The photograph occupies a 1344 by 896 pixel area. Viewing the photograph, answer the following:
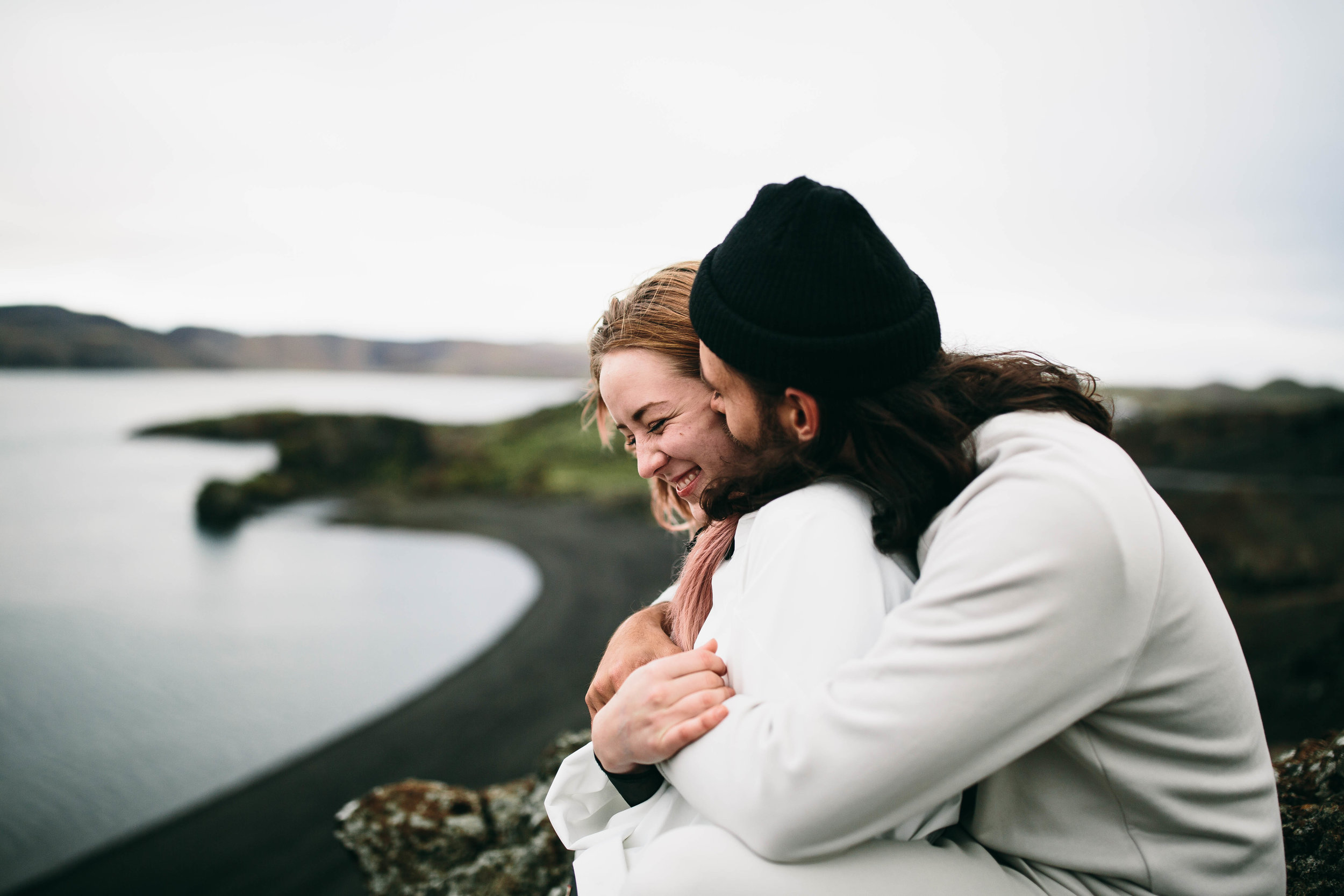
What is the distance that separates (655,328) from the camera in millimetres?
2705

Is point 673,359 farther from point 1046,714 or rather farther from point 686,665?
point 1046,714

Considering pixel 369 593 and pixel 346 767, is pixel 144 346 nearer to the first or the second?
pixel 369 593

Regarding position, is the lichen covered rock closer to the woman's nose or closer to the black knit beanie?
the black knit beanie

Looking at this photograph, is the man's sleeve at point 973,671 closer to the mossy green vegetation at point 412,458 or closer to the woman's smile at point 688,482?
the woman's smile at point 688,482

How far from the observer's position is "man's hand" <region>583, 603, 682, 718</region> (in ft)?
5.98

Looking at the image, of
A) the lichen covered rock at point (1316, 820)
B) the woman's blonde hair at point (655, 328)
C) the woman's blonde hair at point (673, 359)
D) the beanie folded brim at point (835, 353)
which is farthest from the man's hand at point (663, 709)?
the lichen covered rock at point (1316, 820)

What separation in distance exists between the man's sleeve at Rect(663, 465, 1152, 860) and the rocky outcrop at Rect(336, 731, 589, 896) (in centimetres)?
298

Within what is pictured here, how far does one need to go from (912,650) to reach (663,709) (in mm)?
559

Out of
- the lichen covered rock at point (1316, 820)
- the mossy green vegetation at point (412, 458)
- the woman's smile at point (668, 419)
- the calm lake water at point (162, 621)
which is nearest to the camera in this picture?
the lichen covered rock at point (1316, 820)

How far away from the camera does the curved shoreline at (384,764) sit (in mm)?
10109

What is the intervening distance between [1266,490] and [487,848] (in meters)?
25.5

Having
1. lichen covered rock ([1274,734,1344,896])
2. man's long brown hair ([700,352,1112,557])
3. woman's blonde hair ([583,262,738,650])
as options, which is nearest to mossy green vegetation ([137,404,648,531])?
woman's blonde hair ([583,262,738,650])

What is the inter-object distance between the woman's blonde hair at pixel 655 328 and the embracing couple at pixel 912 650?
89 cm

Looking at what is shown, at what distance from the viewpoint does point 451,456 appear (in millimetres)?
58188
